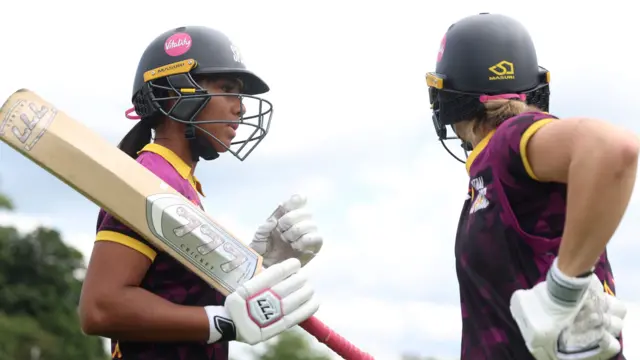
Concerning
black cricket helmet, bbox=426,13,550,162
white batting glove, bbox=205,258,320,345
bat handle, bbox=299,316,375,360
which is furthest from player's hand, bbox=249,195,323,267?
black cricket helmet, bbox=426,13,550,162

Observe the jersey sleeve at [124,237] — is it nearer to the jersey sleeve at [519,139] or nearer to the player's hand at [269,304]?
the player's hand at [269,304]

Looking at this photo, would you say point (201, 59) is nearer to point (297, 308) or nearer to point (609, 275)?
point (297, 308)

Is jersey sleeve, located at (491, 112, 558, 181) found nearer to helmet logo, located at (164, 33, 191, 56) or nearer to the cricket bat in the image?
the cricket bat

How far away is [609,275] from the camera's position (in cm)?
275

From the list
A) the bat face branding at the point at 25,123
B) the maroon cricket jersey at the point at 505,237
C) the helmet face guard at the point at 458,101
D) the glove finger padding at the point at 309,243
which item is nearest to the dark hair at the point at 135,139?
the bat face branding at the point at 25,123

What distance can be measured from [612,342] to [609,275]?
1.08ft

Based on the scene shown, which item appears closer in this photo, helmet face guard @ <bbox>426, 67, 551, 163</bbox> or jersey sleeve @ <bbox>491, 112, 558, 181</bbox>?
jersey sleeve @ <bbox>491, 112, 558, 181</bbox>

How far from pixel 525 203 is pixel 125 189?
4.55 ft

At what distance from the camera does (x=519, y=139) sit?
247 centimetres

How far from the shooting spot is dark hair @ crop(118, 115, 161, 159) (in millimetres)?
3756

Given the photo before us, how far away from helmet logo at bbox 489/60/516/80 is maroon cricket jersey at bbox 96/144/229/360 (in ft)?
3.87

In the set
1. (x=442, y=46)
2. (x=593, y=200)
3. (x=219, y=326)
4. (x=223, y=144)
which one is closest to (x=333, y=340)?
(x=219, y=326)

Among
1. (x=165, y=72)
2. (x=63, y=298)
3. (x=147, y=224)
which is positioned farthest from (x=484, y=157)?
(x=63, y=298)

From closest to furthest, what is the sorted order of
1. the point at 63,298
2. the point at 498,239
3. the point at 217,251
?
the point at 498,239, the point at 217,251, the point at 63,298
